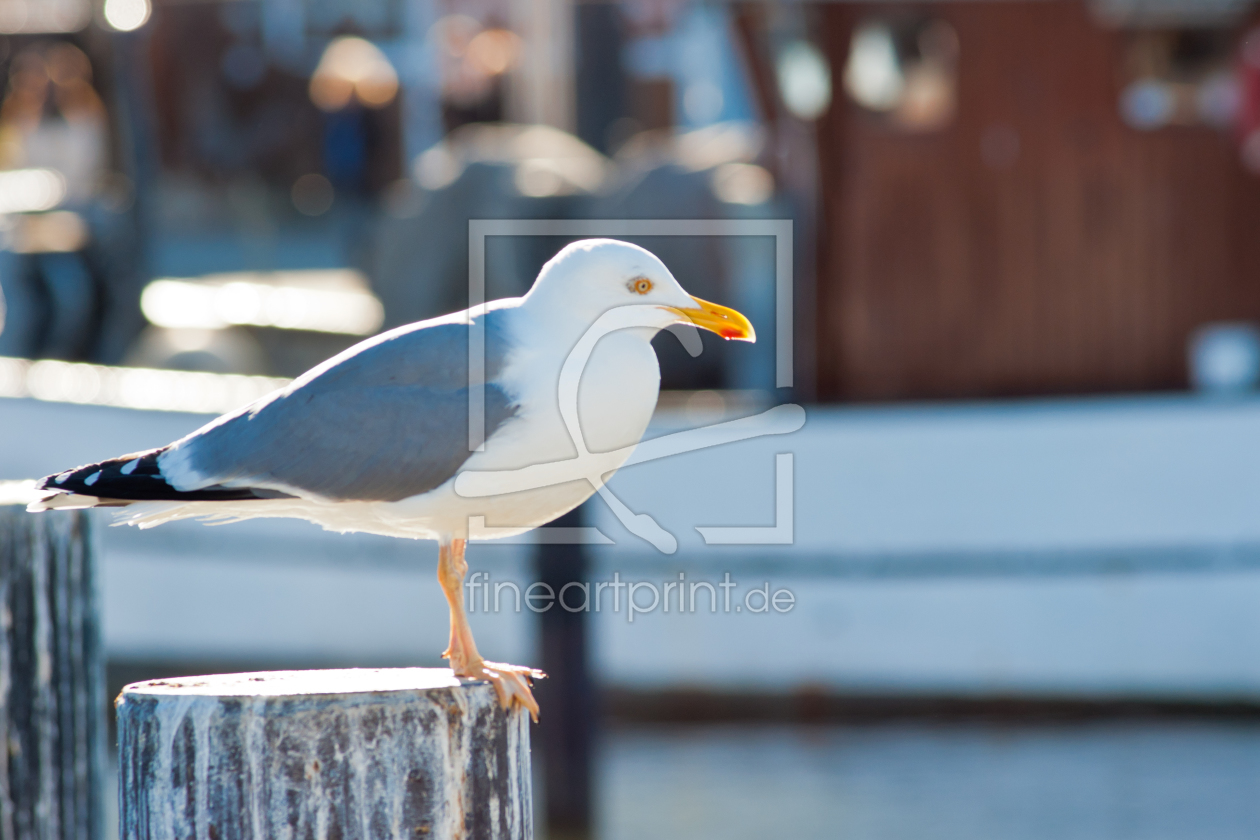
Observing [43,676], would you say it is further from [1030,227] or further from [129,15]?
[129,15]

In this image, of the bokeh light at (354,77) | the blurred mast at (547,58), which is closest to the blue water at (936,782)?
the blurred mast at (547,58)

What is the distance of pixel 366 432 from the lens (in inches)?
108

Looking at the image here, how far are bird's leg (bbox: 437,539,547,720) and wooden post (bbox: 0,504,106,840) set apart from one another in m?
0.76

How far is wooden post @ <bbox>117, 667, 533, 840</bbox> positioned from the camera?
2283 millimetres

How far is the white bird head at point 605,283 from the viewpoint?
8.73 ft

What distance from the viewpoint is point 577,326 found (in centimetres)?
266

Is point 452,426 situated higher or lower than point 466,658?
higher

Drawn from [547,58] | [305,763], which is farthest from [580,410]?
[547,58]

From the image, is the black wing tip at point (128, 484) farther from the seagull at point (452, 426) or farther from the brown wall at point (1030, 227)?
the brown wall at point (1030, 227)

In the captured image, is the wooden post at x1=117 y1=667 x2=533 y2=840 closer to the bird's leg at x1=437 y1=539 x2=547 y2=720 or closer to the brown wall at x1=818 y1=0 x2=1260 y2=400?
the bird's leg at x1=437 y1=539 x2=547 y2=720

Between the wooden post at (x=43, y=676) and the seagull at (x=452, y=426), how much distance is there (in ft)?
1.16

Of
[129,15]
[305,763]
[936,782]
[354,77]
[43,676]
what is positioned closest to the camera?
[305,763]

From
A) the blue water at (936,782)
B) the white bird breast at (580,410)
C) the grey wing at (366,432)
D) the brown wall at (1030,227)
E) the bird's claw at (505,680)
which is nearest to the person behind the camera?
the bird's claw at (505,680)

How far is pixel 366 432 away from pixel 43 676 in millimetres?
906
